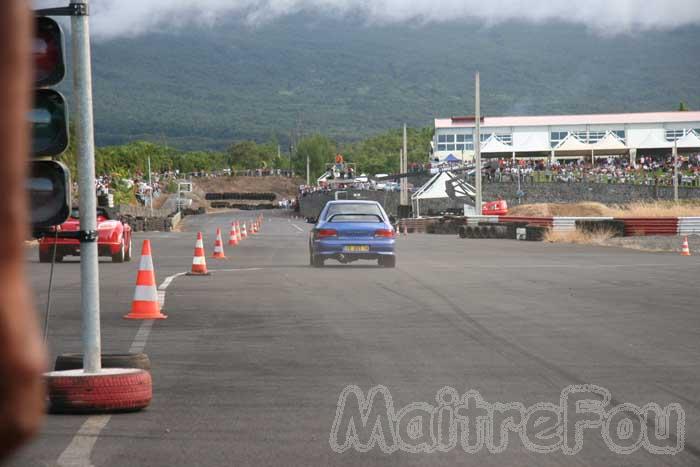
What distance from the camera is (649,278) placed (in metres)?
22.3

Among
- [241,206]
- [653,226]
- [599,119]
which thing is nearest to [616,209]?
[653,226]

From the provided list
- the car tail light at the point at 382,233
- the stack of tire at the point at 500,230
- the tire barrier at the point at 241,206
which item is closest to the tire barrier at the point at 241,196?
the tire barrier at the point at 241,206

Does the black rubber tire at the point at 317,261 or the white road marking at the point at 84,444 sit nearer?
the white road marking at the point at 84,444

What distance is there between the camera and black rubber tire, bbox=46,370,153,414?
7.51 metres

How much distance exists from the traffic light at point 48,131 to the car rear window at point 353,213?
2329 cm

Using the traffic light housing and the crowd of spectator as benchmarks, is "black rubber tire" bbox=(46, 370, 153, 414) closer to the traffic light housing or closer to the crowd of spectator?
the traffic light housing

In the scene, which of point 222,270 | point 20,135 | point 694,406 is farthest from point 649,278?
point 20,135

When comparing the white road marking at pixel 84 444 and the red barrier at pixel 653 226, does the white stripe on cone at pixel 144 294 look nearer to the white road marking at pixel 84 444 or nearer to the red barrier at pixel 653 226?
the white road marking at pixel 84 444

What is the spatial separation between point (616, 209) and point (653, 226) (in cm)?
2926

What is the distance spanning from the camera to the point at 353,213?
91.0 feet

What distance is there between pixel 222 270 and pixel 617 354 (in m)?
16.4

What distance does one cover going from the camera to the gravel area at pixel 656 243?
1447 inches

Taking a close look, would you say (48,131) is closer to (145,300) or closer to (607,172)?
(145,300)

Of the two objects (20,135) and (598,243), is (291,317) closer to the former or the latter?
(20,135)
